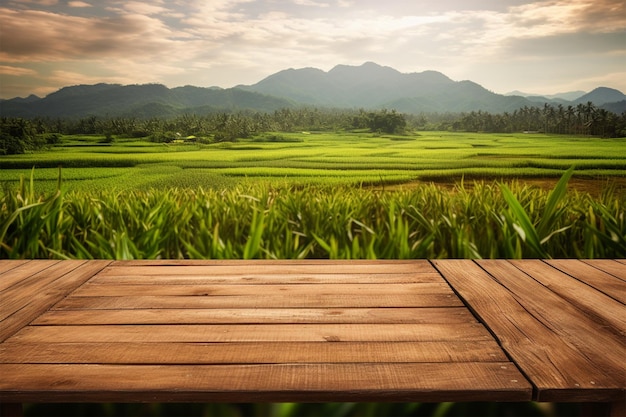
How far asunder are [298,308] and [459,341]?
399mm

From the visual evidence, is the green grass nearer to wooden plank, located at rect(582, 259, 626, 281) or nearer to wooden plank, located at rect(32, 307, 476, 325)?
wooden plank, located at rect(582, 259, 626, 281)

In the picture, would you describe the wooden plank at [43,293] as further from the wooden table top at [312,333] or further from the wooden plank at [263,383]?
the wooden plank at [263,383]

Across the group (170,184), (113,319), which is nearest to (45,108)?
(170,184)

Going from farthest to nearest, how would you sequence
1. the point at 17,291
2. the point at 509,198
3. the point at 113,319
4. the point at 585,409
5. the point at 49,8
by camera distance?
the point at 49,8 → the point at 509,198 → the point at 17,291 → the point at 113,319 → the point at 585,409

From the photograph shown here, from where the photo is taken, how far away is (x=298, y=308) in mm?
1252

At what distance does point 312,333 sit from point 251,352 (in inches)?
6.0

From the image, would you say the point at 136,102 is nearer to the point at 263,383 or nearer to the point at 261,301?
the point at 261,301

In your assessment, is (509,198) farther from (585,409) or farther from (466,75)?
(466,75)

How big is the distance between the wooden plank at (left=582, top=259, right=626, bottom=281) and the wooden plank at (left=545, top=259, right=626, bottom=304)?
2 cm

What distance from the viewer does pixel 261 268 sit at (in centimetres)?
167

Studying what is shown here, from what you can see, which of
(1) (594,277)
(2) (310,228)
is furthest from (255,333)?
(2) (310,228)

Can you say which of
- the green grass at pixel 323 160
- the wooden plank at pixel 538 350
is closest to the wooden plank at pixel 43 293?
the wooden plank at pixel 538 350

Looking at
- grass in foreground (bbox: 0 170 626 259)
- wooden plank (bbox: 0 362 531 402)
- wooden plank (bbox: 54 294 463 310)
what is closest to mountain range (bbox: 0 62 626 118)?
grass in foreground (bbox: 0 170 626 259)

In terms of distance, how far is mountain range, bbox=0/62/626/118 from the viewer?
4398 millimetres
